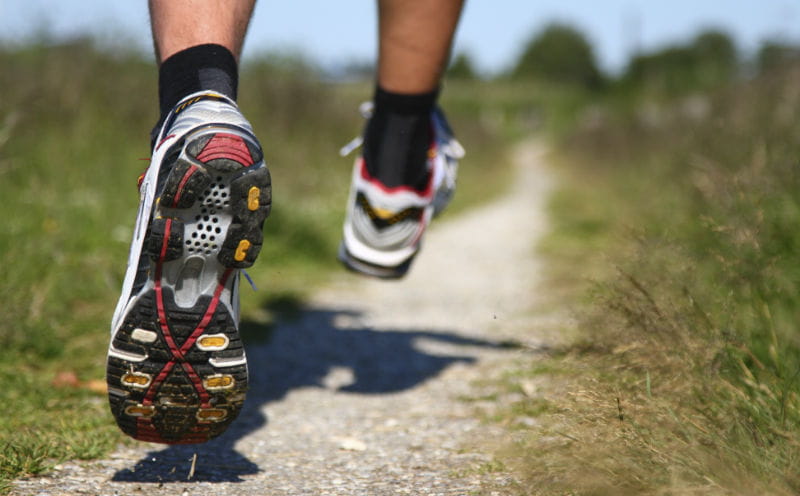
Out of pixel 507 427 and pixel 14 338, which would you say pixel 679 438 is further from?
pixel 14 338

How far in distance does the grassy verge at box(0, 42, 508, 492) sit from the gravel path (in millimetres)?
159

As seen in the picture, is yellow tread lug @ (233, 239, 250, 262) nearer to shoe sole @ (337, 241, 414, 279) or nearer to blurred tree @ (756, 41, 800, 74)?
shoe sole @ (337, 241, 414, 279)

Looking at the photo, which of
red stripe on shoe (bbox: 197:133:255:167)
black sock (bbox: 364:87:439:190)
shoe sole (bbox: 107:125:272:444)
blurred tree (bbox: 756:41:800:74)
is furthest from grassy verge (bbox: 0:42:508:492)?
blurred tree (bbox: 756:41:800:74)

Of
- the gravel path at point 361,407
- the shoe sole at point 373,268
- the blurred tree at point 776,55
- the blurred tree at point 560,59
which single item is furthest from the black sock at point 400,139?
the blurred tree at point 560,59

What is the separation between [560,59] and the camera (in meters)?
74.4

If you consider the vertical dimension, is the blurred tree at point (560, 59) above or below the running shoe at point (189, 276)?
below

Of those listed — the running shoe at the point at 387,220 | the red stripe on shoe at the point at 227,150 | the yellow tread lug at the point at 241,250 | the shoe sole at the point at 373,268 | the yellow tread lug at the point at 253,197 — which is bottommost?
the shoe sole at the point at 373,268

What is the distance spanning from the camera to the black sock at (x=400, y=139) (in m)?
1.83

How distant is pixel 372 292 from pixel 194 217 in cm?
245

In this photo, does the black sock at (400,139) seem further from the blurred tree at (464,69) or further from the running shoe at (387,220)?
the blurred tree at (464,69)

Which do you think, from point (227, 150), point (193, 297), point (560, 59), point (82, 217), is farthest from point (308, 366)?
point (560, 59)

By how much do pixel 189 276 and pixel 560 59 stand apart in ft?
254

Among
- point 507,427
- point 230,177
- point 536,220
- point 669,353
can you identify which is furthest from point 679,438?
point 536,220

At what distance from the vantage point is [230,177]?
108cm
